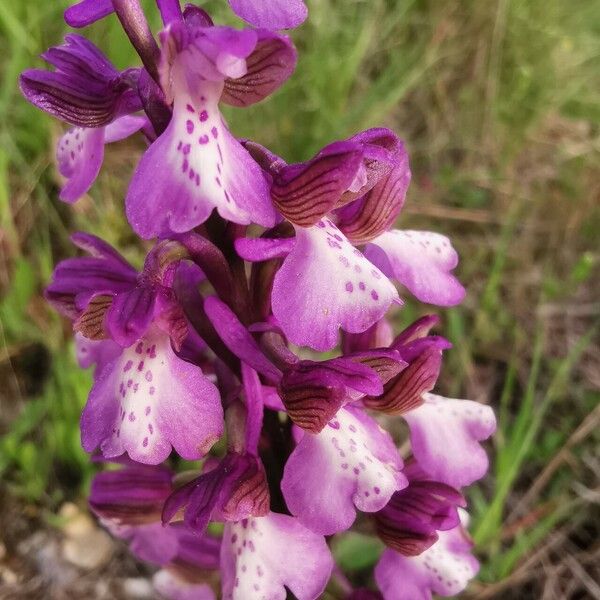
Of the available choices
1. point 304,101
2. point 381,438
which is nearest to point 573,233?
point 304,101

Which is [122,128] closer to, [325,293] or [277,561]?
[325,293]

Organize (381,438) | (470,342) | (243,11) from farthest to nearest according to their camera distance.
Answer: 1. (470,342)
2. (381,438)
3. (243,11)

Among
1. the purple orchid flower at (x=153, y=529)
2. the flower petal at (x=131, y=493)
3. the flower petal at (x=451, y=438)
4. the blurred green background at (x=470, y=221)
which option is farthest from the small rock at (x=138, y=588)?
the flower petal at (x=451, y=438)

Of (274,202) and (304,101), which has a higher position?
(274,202)

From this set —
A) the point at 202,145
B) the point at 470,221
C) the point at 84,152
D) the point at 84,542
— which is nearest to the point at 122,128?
the point at 84,152

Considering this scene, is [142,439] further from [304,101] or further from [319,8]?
[319,8]

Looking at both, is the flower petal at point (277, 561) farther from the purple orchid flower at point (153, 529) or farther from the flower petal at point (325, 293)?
the flower petal at point (325, 293)

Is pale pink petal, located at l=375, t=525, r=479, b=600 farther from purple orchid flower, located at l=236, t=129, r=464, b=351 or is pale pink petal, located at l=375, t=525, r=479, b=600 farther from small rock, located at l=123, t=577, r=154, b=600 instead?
small rock, located at l=123, t=577, r=154, b=600
